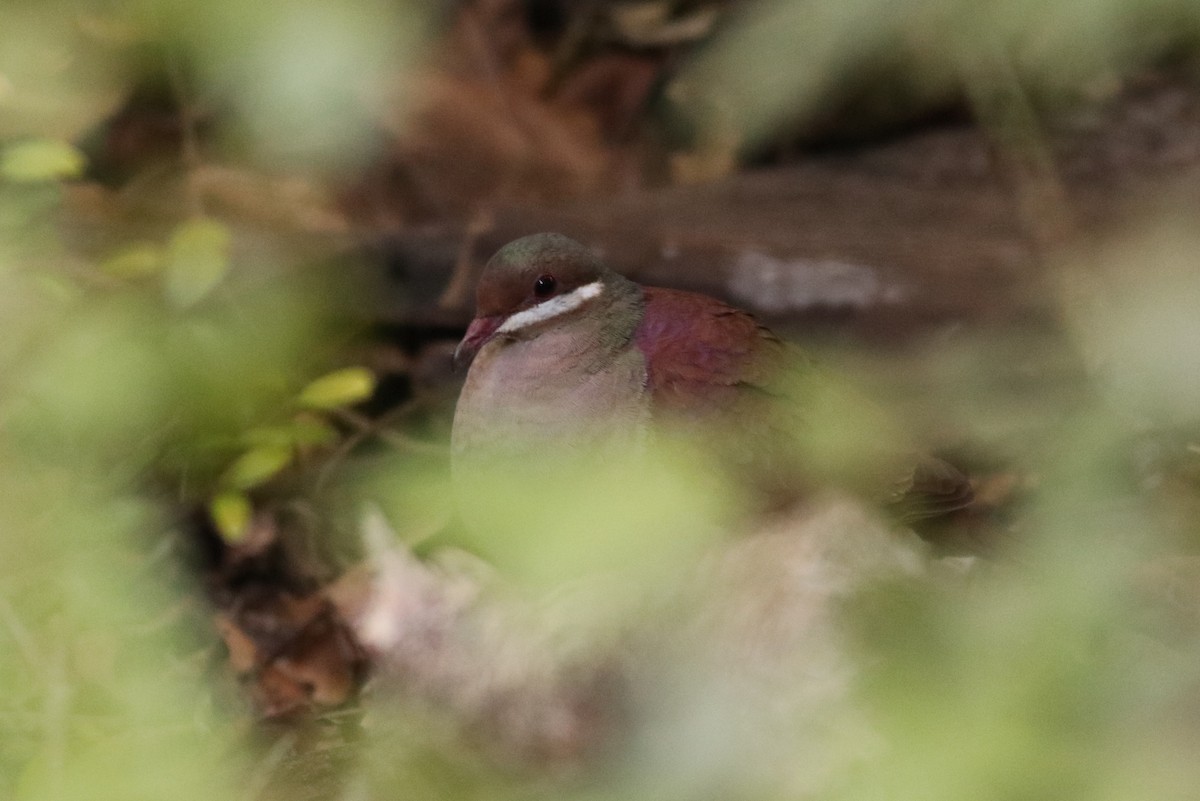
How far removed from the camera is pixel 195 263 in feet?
9.55

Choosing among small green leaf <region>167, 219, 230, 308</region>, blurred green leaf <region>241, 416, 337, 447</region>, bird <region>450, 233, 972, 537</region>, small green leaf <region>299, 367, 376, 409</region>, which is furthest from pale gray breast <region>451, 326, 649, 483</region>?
small green leaf <region>167, 219, 230, 308</region>

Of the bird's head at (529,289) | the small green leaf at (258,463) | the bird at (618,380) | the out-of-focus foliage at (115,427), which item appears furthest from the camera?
the small green leaf at (258,463)

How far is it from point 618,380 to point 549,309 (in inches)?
7.7

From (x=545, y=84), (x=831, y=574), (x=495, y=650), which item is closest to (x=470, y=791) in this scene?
(x=831, y=574)

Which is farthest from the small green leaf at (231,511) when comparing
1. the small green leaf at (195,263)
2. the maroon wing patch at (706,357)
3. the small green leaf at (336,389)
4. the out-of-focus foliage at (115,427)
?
the maroon wing patch at (706,357)

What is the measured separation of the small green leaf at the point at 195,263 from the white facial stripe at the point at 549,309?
98cm

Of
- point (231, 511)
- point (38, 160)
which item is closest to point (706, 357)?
point (231, 511)

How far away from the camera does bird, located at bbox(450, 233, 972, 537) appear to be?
82.5 inches

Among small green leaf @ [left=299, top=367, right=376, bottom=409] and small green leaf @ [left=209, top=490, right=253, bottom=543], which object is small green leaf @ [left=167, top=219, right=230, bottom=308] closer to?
small green leaf @ [left=299, top=367, right=376, bottom=409]

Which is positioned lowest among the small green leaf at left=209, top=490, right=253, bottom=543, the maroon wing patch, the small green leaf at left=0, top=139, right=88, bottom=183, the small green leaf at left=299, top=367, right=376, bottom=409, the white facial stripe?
the small green leaf at left=209, top=490, right=253, bottom=543

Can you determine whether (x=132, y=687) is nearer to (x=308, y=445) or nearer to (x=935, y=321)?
(x=308, y=445)

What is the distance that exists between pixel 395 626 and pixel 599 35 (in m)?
2.92

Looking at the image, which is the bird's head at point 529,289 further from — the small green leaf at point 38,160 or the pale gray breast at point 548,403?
the small green leaf at point 38,160

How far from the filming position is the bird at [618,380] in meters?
2.10
